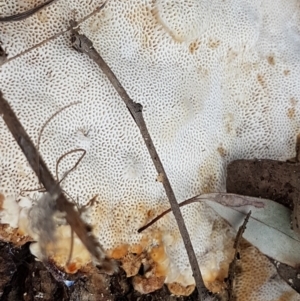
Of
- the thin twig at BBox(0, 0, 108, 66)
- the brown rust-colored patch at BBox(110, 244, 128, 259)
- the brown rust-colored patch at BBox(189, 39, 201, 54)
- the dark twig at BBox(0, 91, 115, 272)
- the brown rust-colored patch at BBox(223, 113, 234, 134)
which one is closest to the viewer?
the dark twig at BBox(0, 91, 115, 272)

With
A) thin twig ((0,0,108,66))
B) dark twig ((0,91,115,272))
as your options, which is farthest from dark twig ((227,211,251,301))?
thin twig ((0,0,108,66))

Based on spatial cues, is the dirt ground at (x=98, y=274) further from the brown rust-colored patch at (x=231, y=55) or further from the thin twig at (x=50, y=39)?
the thin twig at (x=50, y=39)

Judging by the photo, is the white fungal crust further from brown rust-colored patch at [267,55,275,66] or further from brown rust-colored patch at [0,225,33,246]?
brown rust-colored patch at [0,225,33,246]

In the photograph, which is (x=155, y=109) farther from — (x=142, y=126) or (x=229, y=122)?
(x=229, y=122)

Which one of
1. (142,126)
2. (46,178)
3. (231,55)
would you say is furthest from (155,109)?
(46,178)

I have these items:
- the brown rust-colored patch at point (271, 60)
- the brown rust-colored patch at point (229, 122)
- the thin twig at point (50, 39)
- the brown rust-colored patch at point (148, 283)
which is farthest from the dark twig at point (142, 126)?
the brown rust-colored patch at point (271, 60)

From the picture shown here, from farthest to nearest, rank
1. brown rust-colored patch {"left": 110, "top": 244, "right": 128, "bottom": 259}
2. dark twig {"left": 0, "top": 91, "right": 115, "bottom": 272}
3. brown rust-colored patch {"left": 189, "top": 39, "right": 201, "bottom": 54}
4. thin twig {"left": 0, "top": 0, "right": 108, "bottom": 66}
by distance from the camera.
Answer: brown rust-colored patch {"left": 189, "top": 39, "right": 201, "bottom": 54} → brown rust-colored patch {"left": 110, "top": 244, "right": 128, "bottom": 259} → thin twig {"left": 0, "top": 0, "right": 108, "bottom": 66} → dark twig {"left": 0, "top": 91, "right": 115, "bottom": 272}
